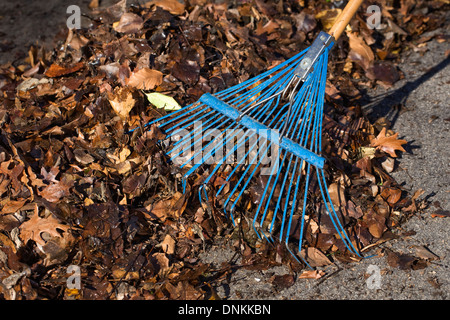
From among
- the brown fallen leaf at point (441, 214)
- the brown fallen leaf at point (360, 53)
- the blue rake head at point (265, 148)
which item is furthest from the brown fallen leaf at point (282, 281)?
the brown fallen leaf at point (360, 53)

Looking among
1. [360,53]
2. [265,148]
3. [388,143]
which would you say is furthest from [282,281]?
[360,53]

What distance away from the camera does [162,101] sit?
8.58 ft

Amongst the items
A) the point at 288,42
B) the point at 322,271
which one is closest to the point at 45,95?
the point at 288,42

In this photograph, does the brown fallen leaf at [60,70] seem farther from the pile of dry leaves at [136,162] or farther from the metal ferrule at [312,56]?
the metal ferrule at [312,56]

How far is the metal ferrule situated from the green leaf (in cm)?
70

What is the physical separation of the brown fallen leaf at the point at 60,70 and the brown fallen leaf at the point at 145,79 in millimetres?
403

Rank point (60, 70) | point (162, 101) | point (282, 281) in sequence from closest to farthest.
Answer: point (282, 281) < point (162, 101) < point (60, 70)

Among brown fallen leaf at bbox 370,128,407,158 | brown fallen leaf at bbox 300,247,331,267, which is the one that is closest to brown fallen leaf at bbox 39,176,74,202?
brown fallen leaf at bbox 300,247,331,267

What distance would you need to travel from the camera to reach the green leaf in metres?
2.61

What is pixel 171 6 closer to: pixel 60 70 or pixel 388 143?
pixel 60 70

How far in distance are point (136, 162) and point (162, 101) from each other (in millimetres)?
412

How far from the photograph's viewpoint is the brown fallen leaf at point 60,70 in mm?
2828

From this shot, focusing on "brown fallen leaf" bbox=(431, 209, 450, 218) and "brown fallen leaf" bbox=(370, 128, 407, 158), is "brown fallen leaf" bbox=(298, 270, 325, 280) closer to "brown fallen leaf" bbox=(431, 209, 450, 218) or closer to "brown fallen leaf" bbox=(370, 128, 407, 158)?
"brown fallen leaf" bbox=(431, 209, 450, 218)
